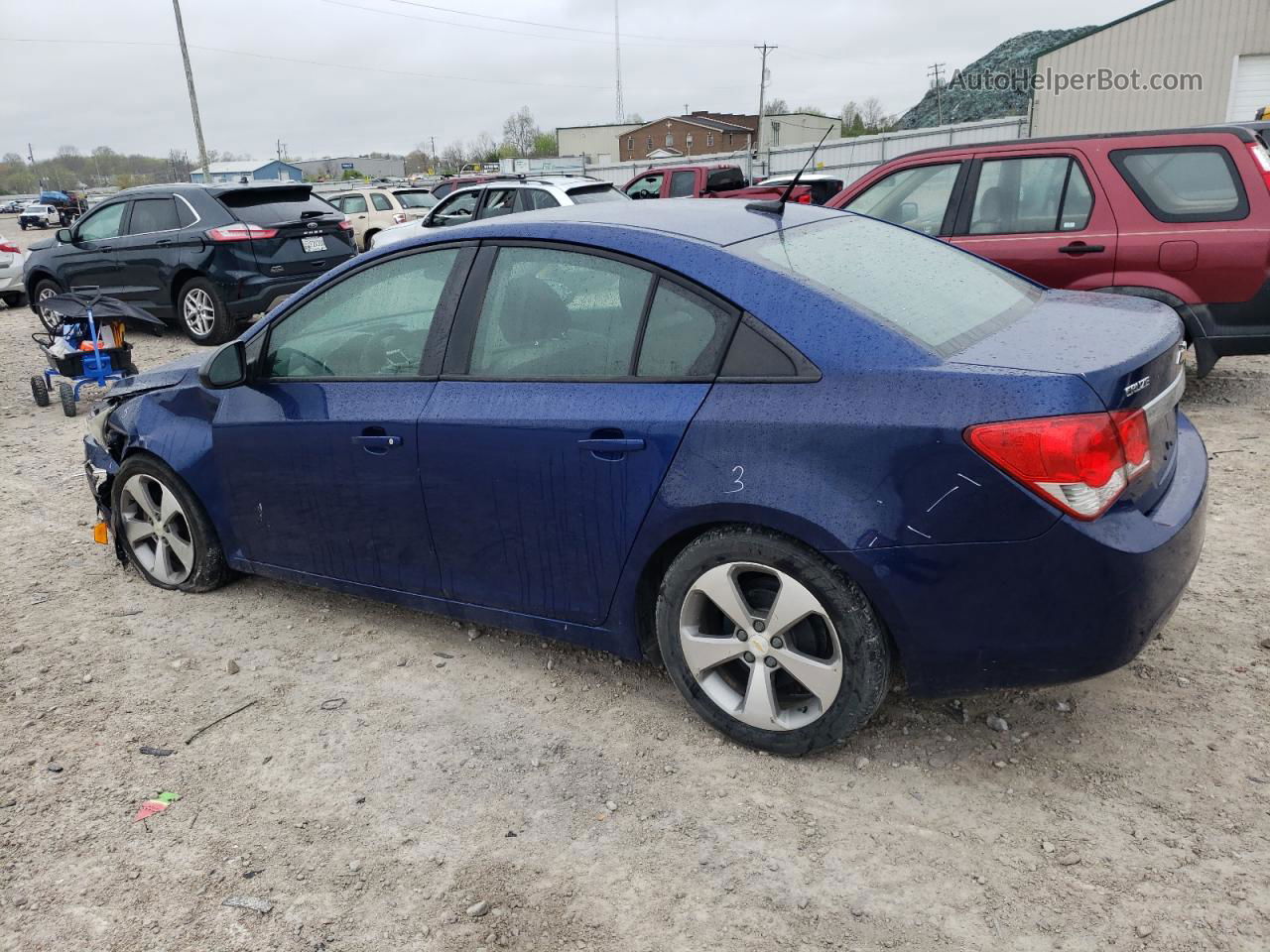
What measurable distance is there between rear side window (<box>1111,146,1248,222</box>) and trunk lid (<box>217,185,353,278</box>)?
8300 mm

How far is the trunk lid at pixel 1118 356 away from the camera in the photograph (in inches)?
99.0

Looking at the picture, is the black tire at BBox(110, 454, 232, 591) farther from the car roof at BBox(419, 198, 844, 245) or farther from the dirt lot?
the car roof at BBox(419, 198, 844, 245)

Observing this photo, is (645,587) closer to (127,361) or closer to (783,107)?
(127,361)

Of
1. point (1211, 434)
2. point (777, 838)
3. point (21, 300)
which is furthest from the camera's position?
point (21, 300)

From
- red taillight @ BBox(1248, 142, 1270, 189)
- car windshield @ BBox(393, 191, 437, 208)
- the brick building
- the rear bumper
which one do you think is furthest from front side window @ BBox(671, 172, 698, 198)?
the brick building

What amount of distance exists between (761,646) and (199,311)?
9612 millimetres

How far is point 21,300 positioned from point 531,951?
1792 centimetres

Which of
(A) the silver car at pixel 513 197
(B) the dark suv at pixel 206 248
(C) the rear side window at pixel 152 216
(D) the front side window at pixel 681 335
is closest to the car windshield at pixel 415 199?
(A) the silver car at pixel 513 197

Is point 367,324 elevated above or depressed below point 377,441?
above

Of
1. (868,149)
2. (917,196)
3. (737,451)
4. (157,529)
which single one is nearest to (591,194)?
(917,196)

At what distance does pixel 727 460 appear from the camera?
2758mm

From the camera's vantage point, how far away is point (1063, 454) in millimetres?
2375

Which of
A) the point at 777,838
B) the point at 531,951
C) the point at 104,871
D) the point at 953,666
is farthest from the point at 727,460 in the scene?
the point at 104,871

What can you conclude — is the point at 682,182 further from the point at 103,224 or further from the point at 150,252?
the point at 103,224
